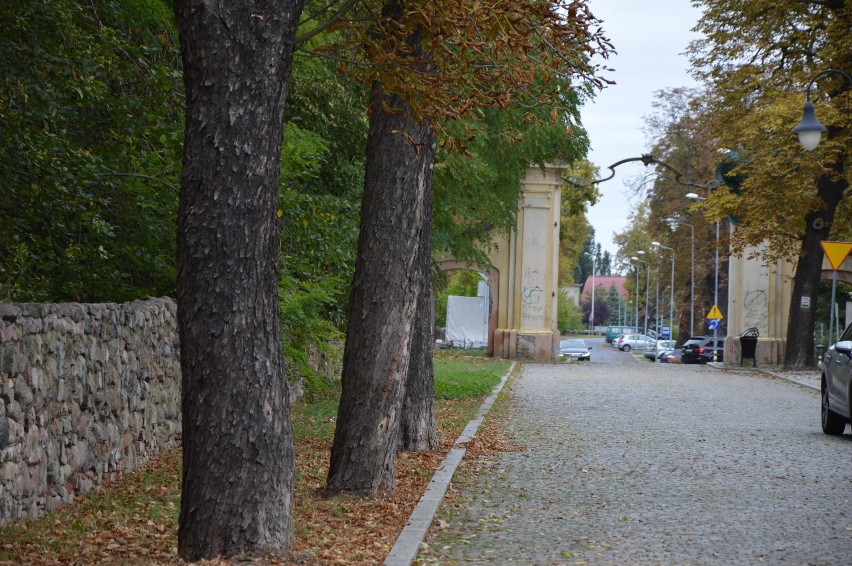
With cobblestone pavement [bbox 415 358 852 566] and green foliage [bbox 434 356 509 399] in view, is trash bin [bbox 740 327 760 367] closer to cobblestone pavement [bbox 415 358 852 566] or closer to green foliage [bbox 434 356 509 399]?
green foliage [bbox 434 356 509 399]

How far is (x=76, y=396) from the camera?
30.5ft

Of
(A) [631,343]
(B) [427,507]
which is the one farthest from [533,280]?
(A) [631,343]

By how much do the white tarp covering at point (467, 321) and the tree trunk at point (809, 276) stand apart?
23260 mm

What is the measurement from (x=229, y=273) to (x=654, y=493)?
506cm

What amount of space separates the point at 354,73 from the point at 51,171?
10.6 feet

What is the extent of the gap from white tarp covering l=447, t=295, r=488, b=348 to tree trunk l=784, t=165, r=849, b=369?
23.3 metres

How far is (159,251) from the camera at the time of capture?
13.0 m

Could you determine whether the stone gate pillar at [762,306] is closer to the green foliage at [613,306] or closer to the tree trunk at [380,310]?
the tree trunk at [380,310]

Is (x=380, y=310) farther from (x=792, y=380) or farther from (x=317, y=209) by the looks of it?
(x=792, y=380)

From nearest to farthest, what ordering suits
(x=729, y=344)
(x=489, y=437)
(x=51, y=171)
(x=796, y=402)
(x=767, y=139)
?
(x=51, y=171)
(x=489, y=437)
(x=796, y=402)
(x=767, y=139)
(x=729, y=344)

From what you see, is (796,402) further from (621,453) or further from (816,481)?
(816,481)

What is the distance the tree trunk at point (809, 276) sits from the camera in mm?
35062

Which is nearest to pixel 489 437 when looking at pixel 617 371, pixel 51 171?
pixel 51 171

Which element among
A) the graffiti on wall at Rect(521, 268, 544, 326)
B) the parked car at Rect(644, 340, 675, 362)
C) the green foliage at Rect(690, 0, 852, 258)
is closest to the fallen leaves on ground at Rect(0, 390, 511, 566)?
the green foliage at Rect(690, 0, 852, 258)
